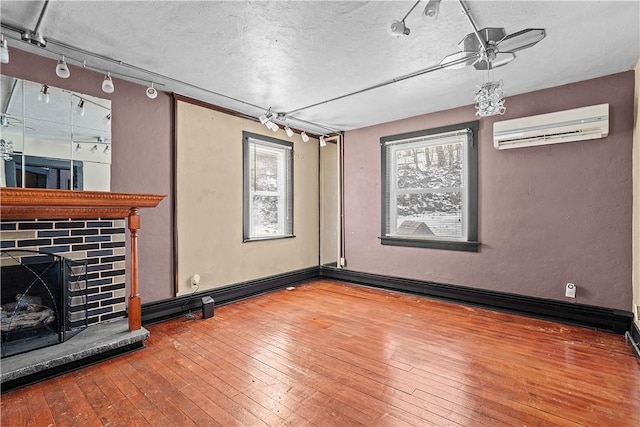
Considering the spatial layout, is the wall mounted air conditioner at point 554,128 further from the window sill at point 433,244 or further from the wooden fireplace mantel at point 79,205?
the wooden fireplace mantel at point 79,205

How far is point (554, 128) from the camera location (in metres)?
3.26

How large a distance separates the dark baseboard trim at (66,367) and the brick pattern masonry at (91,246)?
0.45m

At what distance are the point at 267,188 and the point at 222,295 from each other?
166cm

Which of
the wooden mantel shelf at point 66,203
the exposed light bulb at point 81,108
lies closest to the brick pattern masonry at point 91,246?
the wooden mantel shelf at point 66,203

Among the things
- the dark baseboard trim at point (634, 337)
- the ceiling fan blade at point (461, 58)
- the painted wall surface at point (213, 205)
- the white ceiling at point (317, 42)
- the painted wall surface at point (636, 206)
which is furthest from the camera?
the painted wall surface at point (213, 205)

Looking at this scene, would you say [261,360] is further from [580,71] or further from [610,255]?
[580,71]

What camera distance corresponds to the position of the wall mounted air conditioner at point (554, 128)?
3.04 meters

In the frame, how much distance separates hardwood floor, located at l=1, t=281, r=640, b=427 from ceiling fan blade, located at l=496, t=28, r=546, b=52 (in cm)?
240

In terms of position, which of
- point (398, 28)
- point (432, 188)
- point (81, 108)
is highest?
A: point (398, 28)

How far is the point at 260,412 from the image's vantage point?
1836 millimetres

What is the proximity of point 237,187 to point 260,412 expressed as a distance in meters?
2.87

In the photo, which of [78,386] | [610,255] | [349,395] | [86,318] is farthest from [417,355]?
[86,318]

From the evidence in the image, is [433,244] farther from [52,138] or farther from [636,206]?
[52,138]

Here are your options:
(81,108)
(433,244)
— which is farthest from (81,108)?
(433,244)
